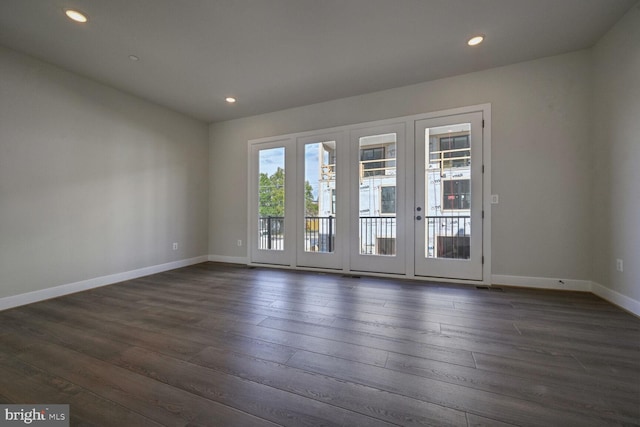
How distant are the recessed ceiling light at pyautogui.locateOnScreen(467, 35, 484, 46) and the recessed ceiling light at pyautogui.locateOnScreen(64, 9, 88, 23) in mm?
3857

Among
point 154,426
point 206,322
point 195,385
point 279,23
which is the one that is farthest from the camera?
point 279,23

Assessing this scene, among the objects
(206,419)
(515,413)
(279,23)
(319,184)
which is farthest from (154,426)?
(319,184)

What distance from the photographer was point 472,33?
2562 millimetres

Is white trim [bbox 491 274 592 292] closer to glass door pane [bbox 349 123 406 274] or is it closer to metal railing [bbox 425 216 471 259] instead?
metal railing [bbox 425 216 471 259]

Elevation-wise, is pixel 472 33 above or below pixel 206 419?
above

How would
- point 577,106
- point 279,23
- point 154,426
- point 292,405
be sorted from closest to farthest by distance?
point 154,426, point 292,405, point 279,23, point 577,106

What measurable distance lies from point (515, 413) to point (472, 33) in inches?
127

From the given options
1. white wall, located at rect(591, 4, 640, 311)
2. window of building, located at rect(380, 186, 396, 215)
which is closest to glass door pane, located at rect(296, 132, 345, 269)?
window of building, located at rect(380, 186, 396, 215)

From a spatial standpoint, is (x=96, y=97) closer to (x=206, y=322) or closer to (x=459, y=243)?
(x=206, y=322)

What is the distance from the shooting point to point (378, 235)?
12.7 feet

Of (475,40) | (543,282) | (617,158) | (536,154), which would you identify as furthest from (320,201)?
(617,158)

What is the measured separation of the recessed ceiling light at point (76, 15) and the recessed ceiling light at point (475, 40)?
12.7 feet

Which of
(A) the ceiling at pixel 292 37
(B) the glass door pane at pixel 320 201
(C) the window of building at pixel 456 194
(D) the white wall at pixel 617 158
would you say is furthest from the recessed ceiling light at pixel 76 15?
(D) the white wall at pixel 617 158

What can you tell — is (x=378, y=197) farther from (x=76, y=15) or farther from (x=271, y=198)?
(x=76, y=15)
